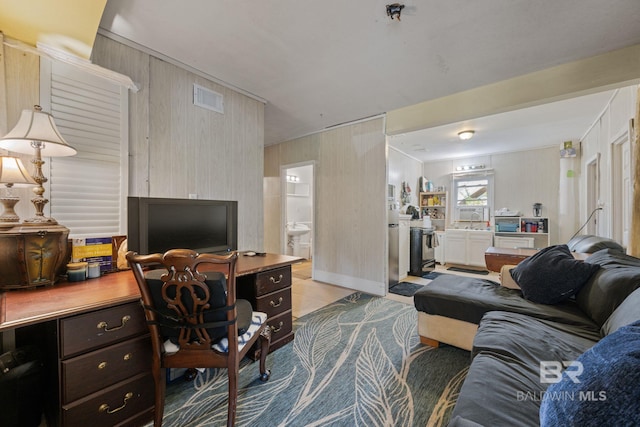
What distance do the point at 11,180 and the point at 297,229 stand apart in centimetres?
484

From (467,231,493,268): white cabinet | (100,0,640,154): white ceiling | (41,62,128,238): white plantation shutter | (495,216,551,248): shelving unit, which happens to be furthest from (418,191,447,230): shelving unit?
(41,62,128,238): white plantation shutter

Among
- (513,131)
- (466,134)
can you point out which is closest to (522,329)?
(466,134)

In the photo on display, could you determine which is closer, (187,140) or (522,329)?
(522,329)

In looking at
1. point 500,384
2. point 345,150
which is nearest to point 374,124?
point 345,150

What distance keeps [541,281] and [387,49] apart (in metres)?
2.30

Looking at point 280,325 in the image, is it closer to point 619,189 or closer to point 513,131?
point 619,189

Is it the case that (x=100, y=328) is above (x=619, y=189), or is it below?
below

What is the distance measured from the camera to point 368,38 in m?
2.08

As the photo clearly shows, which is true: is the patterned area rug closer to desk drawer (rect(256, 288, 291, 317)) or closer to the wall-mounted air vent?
desk drawer (rect(256, 288, 291, 317))

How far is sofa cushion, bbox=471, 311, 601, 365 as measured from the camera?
1.31 m

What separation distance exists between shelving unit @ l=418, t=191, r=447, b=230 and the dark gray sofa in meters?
4.48

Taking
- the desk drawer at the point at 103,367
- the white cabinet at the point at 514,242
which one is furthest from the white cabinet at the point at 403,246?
the desk drawer at the point at 103,367

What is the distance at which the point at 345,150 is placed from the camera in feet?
13.5

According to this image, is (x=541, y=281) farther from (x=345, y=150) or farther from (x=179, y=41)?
(x=179, y=41)
